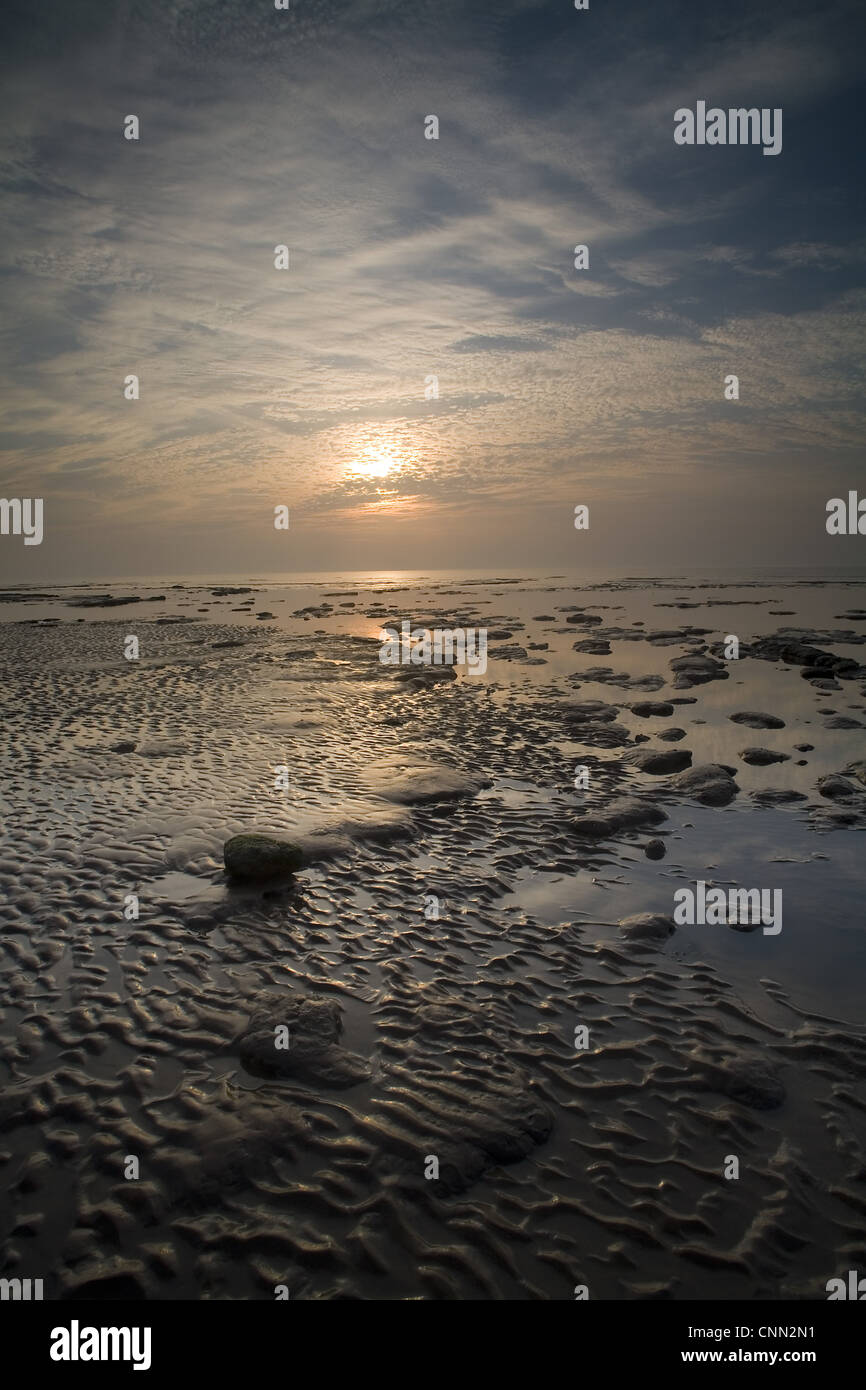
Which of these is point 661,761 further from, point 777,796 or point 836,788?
point 836,788

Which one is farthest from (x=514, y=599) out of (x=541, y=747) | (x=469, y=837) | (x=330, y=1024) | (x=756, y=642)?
(x=330, y=1024)

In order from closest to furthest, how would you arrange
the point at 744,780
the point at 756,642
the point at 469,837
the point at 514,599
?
the point at 469,837
the point at 744,780
the point at 756,642
the point at 514,599

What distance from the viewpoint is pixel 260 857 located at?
11.6m

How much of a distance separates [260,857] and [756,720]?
17603mm

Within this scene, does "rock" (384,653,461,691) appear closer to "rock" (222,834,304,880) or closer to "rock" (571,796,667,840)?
"rock" (571,796,667,840)

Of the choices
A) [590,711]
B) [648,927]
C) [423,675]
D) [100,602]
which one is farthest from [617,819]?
[100,602]

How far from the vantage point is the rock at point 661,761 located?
17781 millimetres

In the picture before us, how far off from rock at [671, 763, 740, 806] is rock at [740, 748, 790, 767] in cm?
151

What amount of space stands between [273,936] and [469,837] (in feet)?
15.8

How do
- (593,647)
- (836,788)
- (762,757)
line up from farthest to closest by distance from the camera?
(593,647) < (762,757) < (836,788)

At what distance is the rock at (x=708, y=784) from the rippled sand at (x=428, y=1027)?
0.24 metres

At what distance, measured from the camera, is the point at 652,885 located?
1159 cm

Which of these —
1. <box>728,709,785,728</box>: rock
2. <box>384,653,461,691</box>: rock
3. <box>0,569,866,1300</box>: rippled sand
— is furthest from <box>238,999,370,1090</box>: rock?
<box>384,653,461,691</box>: rock
